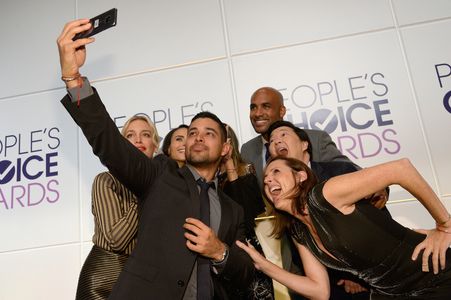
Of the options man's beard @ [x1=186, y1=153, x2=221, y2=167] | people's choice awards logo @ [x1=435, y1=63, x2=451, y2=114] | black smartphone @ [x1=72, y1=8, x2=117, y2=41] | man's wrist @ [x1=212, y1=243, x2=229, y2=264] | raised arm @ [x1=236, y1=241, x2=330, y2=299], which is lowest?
raised arm @ [x1=236, y1=241, x2=330, y2=299]

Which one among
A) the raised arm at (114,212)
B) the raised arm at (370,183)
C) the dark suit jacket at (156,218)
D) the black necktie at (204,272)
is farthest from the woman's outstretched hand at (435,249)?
the raised arm at (114,212)

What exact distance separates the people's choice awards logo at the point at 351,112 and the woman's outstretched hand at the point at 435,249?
5.15 feet

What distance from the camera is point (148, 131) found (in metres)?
2.29

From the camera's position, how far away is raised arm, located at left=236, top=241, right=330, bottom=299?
168 centimetres

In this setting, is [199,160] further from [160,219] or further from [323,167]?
[323,167]

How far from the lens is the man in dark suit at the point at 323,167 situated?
1823 mm

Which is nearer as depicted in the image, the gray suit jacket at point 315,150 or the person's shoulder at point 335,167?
the person's shoulder at point 335,167

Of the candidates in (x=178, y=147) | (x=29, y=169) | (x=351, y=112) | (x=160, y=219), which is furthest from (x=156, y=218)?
(x=29, y=169)

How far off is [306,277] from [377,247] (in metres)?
0.43

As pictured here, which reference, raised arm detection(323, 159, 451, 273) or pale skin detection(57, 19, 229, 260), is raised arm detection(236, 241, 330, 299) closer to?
pale skin detection(57, 19, 229, 260)

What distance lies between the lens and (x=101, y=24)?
4.21 feet

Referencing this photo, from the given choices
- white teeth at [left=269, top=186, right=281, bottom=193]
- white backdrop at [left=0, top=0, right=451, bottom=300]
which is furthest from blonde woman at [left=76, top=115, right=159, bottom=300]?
white backdrop at [left=0, top=0, right=451, bottom=300]

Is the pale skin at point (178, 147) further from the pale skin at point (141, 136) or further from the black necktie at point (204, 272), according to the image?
the black necktie at point (204, 272)

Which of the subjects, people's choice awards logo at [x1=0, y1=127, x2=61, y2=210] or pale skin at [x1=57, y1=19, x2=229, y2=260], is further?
people's choice awards logo at [x1=0, y1=127, x2=61, y2=210]
